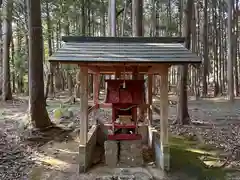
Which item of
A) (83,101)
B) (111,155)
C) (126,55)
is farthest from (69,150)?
(126,55)

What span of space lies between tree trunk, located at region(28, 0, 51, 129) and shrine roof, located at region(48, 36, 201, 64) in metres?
3.30

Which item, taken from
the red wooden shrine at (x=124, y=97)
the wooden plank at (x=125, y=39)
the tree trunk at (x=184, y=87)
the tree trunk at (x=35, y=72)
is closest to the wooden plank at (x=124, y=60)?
the wooden plank at (x=125, y=39)

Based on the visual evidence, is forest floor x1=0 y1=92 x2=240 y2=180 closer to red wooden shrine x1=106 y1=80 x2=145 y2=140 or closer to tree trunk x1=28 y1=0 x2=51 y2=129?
tree trunk x1=28 y1=0 x2=51 y2=129

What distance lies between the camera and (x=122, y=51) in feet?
20.0

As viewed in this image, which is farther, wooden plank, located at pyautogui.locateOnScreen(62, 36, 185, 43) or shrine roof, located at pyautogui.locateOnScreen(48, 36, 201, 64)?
wooden plank, located at pyautogui.locateOnScreen(62, 36, 185, 43)

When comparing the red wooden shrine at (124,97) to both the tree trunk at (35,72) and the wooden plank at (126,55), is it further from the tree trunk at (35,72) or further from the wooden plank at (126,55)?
the tree trunk at (35,72)

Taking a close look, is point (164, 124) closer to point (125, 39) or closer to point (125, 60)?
point (125, 60)

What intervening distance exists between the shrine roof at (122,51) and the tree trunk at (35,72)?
3.30 metres

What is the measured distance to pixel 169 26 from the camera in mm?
26281

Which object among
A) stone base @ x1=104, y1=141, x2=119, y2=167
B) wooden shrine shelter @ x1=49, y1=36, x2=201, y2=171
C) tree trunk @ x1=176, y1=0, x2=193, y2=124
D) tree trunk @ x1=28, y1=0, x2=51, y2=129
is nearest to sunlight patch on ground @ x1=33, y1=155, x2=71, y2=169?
wooden shrine shelter @ x1=49, y1=36, x2=201, y2=171

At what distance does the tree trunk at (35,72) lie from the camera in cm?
945

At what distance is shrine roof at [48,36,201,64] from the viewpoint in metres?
5.61

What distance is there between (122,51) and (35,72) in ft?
14.4

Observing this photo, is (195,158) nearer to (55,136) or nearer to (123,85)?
(123,85)
